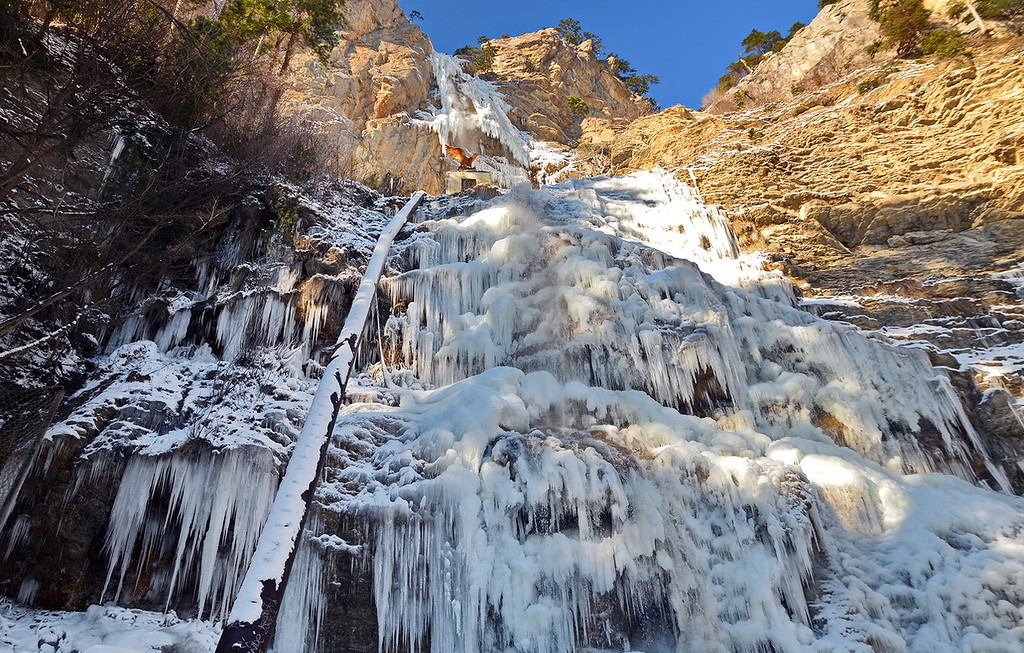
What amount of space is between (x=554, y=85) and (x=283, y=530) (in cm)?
3020

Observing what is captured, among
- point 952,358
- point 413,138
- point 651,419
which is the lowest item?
point 651,419

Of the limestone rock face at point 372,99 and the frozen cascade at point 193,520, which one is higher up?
the limestone rock face at point 372,99

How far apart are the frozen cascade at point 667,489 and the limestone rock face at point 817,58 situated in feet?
45.8

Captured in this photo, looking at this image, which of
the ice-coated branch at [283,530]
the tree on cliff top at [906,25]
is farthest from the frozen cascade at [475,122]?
the ice-coated branch at [283,530]

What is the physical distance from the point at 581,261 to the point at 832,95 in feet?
36.1

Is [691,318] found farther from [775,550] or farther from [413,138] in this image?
[413,138]

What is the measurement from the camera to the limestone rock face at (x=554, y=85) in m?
28.0

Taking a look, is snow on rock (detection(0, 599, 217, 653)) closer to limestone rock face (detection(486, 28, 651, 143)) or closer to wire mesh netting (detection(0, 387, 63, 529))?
wire mesh netting (detection(0, 387, 63, 529))

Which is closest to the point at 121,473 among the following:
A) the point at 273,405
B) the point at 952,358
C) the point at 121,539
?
the point at 121,539

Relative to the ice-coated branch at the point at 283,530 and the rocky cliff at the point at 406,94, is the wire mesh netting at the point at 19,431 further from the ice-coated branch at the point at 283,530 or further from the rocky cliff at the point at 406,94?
the rocky cliff at the point at 406,94

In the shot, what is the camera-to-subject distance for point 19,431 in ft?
18.6

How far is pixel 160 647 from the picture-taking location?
4.71m

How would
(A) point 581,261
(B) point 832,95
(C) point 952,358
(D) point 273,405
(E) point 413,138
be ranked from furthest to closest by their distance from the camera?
(E) point 413,138 < (B) point 832,95 < (A) point 581,261 < (C) point 952,358 < (D) point 273,405

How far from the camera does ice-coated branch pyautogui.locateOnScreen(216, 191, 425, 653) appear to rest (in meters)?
3.64
